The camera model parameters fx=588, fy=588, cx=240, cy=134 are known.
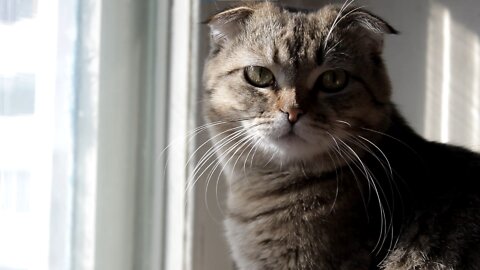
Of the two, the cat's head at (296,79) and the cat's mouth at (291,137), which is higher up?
the cat's head at (296,79)

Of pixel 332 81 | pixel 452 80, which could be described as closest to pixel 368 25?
pixel 332 81

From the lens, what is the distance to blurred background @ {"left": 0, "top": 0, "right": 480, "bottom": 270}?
3.37 ft

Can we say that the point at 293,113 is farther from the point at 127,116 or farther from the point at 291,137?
the point at 127,116

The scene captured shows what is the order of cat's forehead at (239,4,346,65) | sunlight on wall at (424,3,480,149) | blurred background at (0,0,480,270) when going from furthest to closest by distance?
sunlight on wall at (424,3,480,149)
cat's forehead at (239,4,346,65)
blurred background at (0,0,480,270)

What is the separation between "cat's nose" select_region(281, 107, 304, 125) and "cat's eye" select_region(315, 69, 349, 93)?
0.32 ft

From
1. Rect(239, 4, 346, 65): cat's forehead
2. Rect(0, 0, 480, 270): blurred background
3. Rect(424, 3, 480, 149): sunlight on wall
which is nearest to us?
Rect(0, 0, 480, 270): blurred background

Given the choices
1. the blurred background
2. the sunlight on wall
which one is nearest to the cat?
the blurred background

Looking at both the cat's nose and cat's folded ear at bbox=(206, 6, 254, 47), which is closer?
the cat's nose

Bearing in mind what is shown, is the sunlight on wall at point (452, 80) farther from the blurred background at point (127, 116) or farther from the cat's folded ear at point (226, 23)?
the cat's folded ear at point (226, 23)

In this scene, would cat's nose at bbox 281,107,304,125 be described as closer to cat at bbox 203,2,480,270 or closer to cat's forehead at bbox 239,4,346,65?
cat at bbox 203,2,480,270

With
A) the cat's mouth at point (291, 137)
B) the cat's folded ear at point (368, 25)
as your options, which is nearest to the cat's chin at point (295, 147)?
the cat's mouth at point (291, 137)

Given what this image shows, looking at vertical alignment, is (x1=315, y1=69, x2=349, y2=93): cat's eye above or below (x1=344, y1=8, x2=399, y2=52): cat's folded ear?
below

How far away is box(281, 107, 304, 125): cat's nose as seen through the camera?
1064 mm

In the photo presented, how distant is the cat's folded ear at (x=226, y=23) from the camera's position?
1.19m
